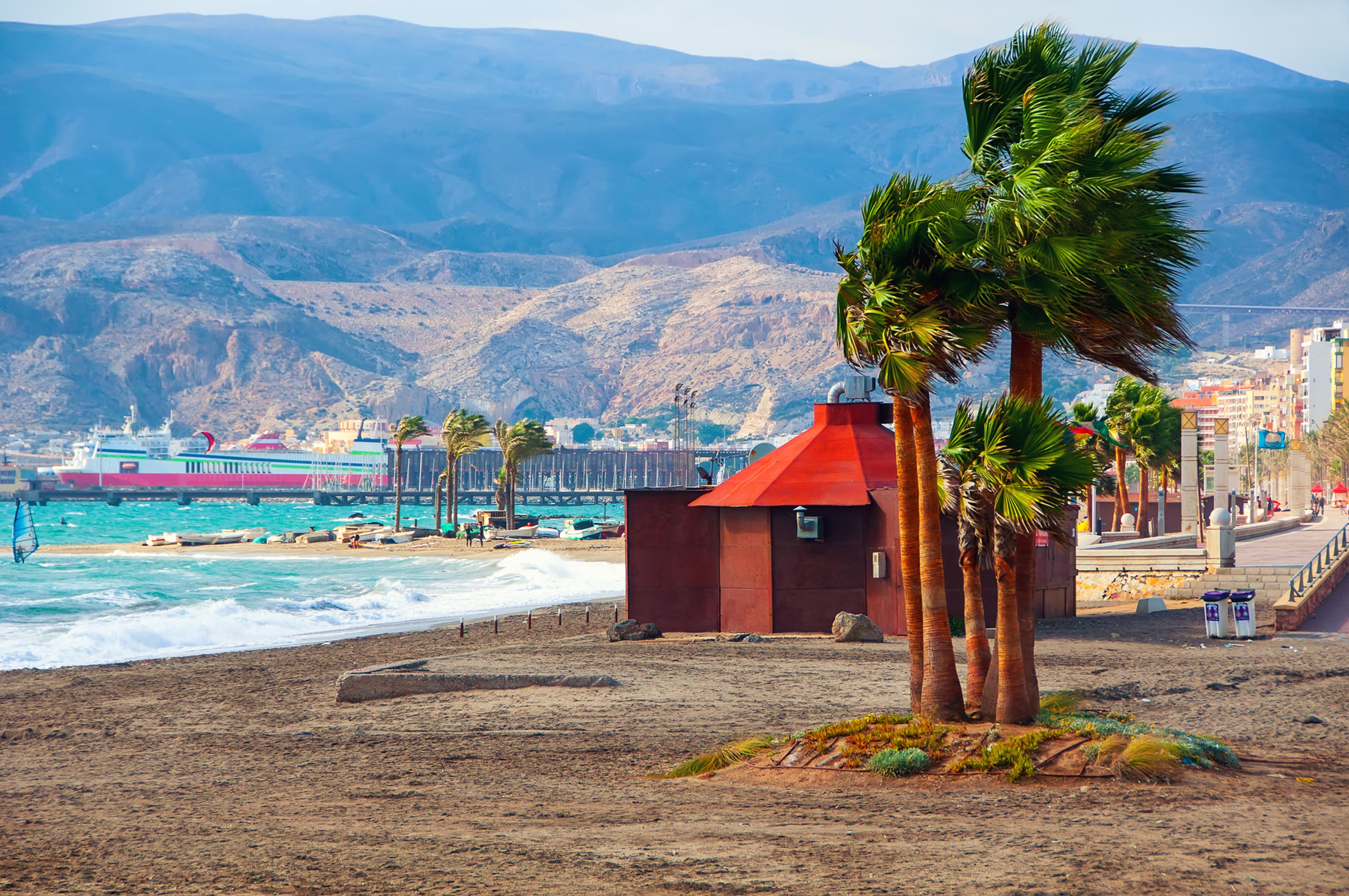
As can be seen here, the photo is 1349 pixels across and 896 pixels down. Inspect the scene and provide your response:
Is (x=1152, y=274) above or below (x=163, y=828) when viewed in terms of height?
above

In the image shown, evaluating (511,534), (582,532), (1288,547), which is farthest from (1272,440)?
(511,534)

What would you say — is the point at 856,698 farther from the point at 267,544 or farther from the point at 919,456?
the point at 267,544

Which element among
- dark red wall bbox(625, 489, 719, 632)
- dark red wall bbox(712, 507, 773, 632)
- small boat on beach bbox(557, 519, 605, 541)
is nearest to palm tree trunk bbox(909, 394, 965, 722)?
dark red wall bbox(712, 507, 773, 632)

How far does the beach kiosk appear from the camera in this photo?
2250 centimetres

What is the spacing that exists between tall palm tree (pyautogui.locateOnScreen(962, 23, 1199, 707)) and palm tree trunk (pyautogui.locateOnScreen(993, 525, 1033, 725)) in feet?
0.86

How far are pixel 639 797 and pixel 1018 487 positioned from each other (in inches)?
168

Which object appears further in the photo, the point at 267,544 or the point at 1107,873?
the point at 267,544

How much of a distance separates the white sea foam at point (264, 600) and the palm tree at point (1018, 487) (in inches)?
891

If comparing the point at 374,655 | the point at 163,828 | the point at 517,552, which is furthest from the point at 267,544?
→ the point at 163,828

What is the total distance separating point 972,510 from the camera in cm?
1152

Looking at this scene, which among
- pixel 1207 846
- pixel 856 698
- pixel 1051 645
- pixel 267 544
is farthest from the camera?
pixel 267 544

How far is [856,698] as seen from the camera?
51.5ft

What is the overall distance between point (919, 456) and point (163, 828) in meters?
7.36

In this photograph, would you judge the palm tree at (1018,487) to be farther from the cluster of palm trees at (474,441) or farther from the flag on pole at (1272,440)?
the cluster of palm trees at (474,441)
